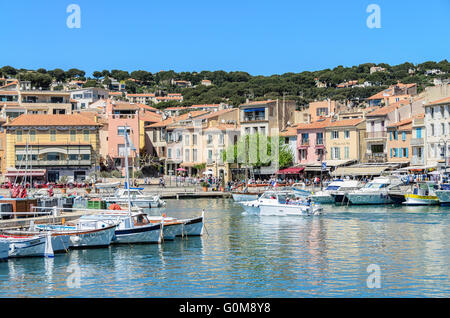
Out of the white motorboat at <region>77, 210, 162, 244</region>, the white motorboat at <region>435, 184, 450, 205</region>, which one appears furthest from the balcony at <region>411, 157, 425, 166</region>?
the white motorboat at <region>77, 210, 162, 244</region>

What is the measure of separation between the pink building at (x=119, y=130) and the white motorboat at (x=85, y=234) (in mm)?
63390

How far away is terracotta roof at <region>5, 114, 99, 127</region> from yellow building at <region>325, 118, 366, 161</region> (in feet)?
99.9

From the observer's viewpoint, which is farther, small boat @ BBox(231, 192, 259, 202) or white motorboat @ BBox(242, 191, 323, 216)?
small boat @ BBox(231, 192, 259, 202)

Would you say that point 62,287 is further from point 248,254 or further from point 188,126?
point 188,126

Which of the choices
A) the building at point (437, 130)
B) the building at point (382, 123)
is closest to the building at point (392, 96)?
the building at point (382, 123)

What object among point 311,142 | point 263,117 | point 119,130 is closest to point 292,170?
point 311,142

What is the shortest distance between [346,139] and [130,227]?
54.7 metres

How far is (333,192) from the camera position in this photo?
7312 centimetres

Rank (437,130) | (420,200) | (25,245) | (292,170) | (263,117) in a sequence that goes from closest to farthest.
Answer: (25,245)
(420,200)
(437,130)
(292,170)
(263,117)

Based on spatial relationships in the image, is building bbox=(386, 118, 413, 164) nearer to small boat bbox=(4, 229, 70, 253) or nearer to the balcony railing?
the balcony railing

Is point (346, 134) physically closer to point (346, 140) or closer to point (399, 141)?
point (346, 140)

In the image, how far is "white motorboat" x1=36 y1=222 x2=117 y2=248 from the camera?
3922 centimetres

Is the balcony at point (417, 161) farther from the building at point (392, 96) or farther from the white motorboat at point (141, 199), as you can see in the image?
the white motorboat at point (141, 199)

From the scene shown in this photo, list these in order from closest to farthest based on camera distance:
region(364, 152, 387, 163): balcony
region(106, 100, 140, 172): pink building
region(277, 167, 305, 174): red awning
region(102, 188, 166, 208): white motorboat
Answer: region(102, 188, 166, 208): white motorboat
region(364, 152, 387, 163): balcony
region(277, 167, 305, 174): red awning
region(106, 100, 140, 172): pink building
